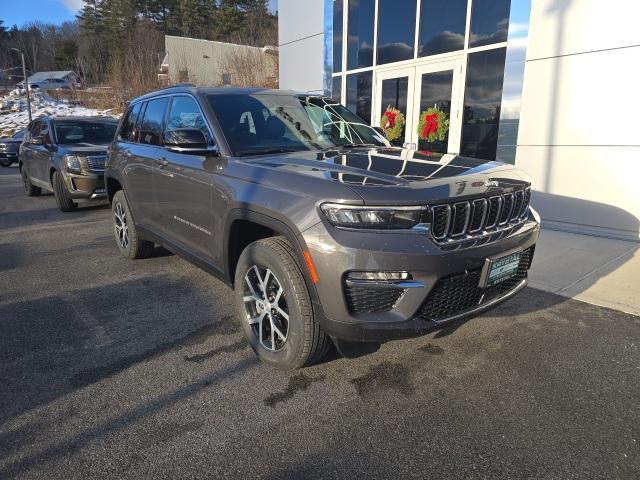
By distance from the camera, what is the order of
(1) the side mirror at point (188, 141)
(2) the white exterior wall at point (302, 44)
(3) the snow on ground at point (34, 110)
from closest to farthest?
(1) the side mirror at point (188, 141) → (2) the white exterior wall at point (302, 44) → (3) the snow on ground at point (34, 110)

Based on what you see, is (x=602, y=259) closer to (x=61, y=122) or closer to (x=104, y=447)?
(x=104, y=447)

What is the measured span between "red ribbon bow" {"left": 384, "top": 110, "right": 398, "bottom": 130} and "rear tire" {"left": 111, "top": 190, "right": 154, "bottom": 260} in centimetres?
639

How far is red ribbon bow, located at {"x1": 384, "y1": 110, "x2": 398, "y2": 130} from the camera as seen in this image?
1002 centimetres

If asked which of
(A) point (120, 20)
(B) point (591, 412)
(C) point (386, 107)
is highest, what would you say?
(A) point (120, 20)

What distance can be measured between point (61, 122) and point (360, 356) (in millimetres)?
8383

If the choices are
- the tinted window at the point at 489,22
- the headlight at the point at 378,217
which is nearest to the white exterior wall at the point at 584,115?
the tinted window at the point at 489,22

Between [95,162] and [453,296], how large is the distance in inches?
286

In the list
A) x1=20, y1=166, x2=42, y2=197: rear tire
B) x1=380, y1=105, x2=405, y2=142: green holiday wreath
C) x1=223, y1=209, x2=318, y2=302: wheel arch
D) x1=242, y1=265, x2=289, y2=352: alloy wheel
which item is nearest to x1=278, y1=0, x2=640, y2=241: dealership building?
x1=380, y1=105, x2=405, y2=142: green holiday wreath

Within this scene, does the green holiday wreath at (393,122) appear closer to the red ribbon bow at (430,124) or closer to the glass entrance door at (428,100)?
the glass entrance door at (428,100)

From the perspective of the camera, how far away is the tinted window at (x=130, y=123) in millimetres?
5027

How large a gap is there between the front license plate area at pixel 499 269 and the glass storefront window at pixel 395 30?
7.62 metres

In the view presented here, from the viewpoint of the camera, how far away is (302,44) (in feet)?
39.4

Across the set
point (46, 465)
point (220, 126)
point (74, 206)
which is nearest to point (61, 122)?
point (74, 206)

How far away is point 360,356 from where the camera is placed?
3170mm
